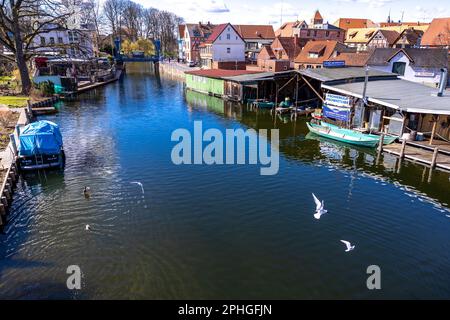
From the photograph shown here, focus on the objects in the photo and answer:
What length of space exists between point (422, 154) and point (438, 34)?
62.2m

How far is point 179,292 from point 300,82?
41027 mm

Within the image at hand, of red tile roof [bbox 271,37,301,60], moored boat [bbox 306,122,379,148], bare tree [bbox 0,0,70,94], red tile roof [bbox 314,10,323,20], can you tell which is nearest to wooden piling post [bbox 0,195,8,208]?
moored boat [bbox 306,122,379,148]

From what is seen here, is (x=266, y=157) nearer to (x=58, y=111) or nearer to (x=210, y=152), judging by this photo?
(x=210, y=152)

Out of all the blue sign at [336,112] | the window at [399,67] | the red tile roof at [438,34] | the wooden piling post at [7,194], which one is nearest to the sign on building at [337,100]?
the blue sign at [336,112]

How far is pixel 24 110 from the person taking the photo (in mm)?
40156

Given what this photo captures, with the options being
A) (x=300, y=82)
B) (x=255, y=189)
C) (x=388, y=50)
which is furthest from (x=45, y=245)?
(x=388, y=50)

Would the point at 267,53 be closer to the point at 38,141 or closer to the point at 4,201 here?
the point at 38,141

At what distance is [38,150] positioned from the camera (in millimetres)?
24844

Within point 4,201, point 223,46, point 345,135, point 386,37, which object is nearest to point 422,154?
point 345,135

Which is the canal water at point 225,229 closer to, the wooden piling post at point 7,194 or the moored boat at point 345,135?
the wooden piling post at point 7,194

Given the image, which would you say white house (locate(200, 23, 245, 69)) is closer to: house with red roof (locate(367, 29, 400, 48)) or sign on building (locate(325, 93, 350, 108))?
house with red roof (locate(367, 29, 400, 48))

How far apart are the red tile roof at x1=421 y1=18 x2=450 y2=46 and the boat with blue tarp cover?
80296 mm

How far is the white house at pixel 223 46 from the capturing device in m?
87.0
